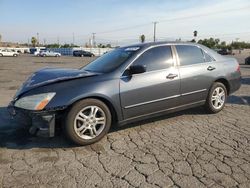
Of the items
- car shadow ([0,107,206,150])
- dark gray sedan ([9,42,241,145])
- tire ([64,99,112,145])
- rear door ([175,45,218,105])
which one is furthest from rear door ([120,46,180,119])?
car shadow ([0,107,206,150])

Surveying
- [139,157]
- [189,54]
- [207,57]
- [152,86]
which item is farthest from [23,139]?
[207,57]

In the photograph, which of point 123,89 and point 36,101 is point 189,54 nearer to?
point 123,89

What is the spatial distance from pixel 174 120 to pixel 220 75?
1408 millimetres

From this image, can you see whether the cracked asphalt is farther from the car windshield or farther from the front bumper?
the car windshield

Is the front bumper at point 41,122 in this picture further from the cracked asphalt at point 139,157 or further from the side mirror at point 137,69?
the side mirror at point 137,69

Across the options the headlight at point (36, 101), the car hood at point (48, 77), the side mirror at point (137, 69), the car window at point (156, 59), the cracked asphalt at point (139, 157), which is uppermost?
the car window at point (156, 59)

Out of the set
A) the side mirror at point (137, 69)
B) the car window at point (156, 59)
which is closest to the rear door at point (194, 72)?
the car window at point (156, 59)

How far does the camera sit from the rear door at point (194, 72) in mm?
5219

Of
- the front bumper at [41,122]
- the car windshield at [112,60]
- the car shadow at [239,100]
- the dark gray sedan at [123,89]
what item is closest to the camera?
the front bumper at [41,122]

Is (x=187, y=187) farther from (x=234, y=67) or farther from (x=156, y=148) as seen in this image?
(x=234, y=67)

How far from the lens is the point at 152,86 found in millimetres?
4727

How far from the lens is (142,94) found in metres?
4.61

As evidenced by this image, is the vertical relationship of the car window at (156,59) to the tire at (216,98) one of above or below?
above

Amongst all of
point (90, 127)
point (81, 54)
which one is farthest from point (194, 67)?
point (81, 54)
